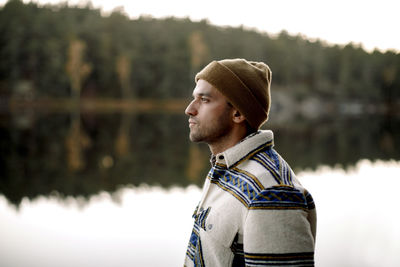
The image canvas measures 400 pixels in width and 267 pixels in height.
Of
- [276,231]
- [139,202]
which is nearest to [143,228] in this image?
[139,202]

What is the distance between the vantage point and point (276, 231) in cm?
196

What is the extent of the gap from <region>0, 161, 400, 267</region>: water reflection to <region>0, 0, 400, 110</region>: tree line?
2153 inches

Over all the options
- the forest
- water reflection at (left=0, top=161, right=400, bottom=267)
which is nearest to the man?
water reflection at (left=0, top=161, right=400, bottom=267)

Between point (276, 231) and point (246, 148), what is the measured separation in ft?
1.55

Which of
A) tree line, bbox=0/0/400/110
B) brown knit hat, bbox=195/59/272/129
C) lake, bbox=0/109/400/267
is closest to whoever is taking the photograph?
brown knit hat, bbox=195/59/272/129

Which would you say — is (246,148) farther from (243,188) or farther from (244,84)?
(244,84)

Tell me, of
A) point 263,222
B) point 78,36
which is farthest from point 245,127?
point 78,36

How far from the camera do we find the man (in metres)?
1.97

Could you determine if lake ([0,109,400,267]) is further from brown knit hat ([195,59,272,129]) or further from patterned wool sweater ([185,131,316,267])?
brown knit hat ([195,59,272,129])

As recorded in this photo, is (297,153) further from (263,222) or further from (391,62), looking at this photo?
(391,62)

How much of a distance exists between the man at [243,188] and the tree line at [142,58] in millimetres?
62457

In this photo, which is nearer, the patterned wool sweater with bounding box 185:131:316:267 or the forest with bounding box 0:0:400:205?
the patterned wool sweater with bounding box 185:131:316:267

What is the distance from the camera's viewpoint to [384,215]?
9875mm

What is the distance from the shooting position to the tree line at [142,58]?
64.5 m
